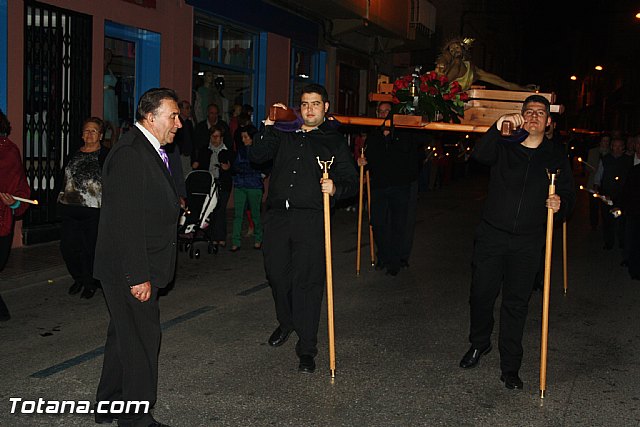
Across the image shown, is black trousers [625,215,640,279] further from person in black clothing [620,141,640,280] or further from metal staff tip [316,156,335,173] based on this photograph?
metal staff tip [316,156,335,173]

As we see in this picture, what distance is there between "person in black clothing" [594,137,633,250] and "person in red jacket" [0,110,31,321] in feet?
32.0

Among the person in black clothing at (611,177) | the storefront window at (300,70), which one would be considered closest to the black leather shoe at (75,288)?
the person in black clothing at (611,177)

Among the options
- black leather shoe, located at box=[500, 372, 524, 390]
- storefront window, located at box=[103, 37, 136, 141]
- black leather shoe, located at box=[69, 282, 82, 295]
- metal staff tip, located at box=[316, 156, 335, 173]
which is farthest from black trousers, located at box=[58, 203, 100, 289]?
storefront window, located at box=[103, 37, 136, 141]

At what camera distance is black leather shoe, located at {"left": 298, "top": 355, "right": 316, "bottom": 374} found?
258 inches

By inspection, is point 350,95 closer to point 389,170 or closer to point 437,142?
point 437,142

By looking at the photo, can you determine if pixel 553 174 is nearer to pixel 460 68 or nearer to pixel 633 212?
pixel 460 68

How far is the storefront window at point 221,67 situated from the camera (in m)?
17.4

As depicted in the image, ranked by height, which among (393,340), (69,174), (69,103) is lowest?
(393,340)

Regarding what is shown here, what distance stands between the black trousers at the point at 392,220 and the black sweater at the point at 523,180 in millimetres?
4654

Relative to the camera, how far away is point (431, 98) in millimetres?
8133

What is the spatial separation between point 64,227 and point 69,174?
0.59 metres

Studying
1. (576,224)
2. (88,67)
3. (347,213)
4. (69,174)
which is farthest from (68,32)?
(576,224)

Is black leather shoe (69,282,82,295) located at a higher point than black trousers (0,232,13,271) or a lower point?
lower

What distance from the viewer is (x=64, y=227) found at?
29.8 feet
